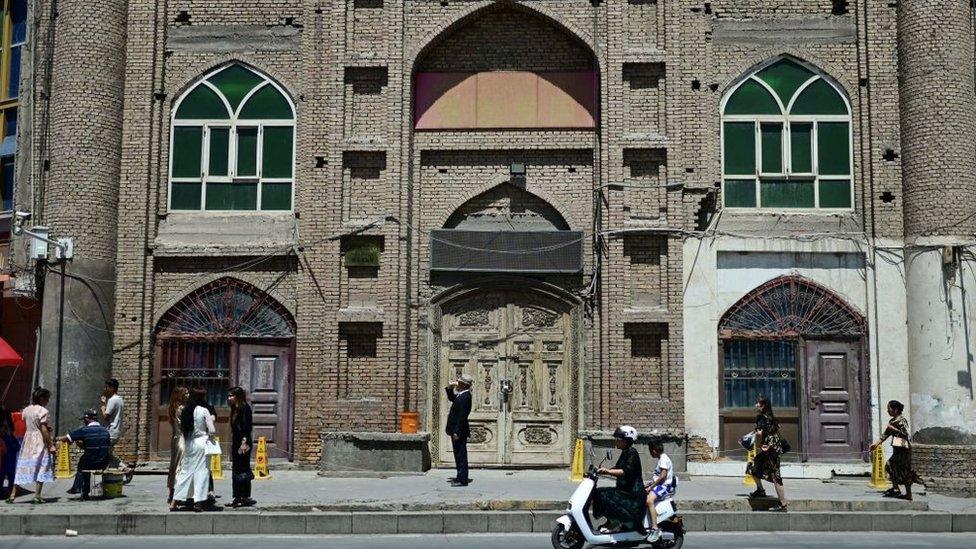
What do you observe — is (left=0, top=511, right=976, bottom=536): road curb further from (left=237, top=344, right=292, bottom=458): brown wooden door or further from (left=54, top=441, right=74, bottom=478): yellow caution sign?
(left=237, top=344, right=292, bottom=458): brown wooden door

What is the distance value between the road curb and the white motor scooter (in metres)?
2.28

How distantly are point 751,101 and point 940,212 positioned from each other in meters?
3.68

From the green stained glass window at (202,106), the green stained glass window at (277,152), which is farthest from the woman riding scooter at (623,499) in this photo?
the green stained glass window at (202,106)

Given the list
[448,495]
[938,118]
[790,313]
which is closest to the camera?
[448,495]

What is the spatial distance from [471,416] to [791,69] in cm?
831

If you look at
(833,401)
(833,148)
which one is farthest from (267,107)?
(833,401)

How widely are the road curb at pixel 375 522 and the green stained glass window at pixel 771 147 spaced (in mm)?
6972

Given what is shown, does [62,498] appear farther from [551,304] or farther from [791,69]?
[791,69]

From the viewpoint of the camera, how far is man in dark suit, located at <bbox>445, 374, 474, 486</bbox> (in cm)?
1605

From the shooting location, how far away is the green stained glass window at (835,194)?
1883 centimetres

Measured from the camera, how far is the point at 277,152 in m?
19.2

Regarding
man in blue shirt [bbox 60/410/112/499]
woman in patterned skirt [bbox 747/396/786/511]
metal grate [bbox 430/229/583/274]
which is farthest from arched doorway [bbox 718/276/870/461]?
man in blue shirt [bbox 60/410/112/499]

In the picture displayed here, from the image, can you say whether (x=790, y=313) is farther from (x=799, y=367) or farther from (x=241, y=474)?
(x=241, y=474)

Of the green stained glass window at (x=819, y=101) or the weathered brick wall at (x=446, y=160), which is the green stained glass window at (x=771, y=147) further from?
the weathered brick wall at (x=446, y=160)
